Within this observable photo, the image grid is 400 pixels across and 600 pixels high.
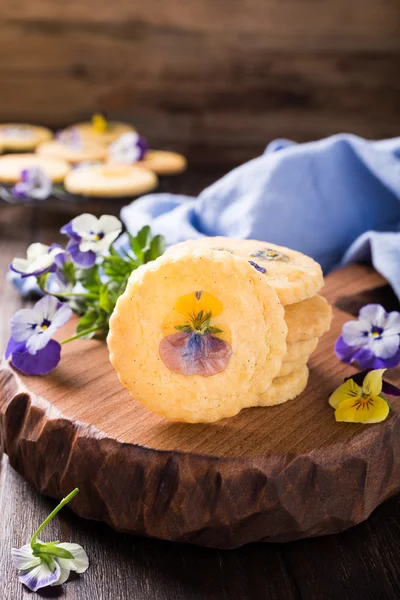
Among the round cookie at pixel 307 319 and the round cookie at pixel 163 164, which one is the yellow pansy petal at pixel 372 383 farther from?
the round cookie at pixel 163 164

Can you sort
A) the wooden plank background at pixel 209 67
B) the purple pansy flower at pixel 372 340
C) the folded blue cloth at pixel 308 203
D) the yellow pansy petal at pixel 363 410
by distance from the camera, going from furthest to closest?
the wooden plank background at pixel 209 67, the folded blue cloth at pixel 308 203, the purple pansy flower at pixel 372 340, the yellow pansy petal at pixel 363 410

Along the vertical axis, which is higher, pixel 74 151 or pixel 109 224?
pixel 109 224

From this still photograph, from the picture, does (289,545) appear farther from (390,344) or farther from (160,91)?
(160,91)

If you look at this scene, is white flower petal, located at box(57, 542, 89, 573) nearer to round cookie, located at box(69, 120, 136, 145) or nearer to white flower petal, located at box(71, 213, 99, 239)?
white flower petal, located at box(71, 213, 99, 239)

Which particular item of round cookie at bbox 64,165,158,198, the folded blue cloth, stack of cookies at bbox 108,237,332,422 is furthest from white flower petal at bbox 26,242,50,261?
round cookie at bbox 64,165,158,198

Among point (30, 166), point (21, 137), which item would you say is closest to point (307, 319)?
point (30, 166)

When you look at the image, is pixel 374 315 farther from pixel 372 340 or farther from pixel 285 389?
pixel 285 389

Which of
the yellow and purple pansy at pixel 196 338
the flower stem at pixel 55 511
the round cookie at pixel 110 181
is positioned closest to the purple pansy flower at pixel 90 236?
the yellow and purple pansy at pixel 196 338
